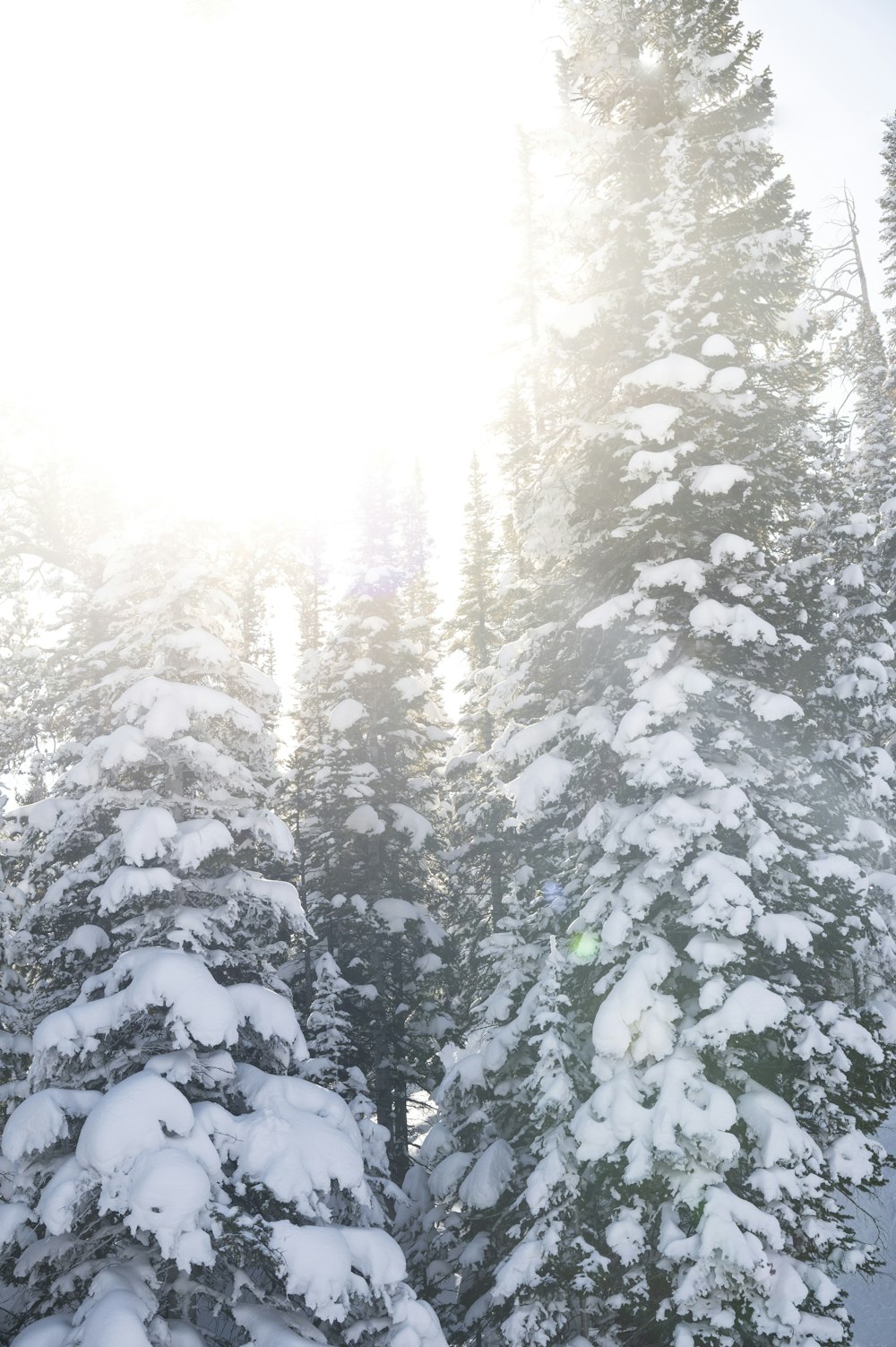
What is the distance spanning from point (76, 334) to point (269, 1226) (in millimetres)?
17793

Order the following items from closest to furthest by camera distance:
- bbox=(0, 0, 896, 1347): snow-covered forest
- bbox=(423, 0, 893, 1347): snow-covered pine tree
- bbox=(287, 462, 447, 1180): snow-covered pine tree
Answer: bbox=(0, 0, 896, 1347): snow-covered forest < bbox=(423, 0, 893, 1347): snow-covered pine tree < bbox=(287, 462, 447, 1180): snow-covered pine tree

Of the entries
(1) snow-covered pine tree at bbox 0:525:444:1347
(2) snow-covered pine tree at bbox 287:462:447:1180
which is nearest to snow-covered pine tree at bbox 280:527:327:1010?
(2) snow-covered pine tree at bbox 287:462:447:1180

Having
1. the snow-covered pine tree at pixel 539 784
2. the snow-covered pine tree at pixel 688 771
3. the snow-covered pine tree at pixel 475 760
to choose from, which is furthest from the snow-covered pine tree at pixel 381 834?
the snow-covered pine tree at pixel 688 771

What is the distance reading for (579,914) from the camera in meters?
12.1

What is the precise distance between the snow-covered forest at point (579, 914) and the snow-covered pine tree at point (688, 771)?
6 centimetres

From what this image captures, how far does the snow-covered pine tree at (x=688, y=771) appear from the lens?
9039 millimetres

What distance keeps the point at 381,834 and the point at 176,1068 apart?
14.1m

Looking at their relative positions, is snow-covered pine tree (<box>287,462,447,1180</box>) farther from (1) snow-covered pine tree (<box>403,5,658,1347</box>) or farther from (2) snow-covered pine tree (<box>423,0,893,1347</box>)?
(2) snow-covered pine tree (<box>423,0,893,1347</box>)

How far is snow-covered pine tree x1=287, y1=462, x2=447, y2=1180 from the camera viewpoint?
856 inches

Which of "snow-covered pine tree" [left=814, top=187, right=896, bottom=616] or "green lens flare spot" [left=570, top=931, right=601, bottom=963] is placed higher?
"snow-covered pine tree" [left=814, top=187, right=896, bottom=616]

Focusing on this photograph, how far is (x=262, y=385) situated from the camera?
23.5m

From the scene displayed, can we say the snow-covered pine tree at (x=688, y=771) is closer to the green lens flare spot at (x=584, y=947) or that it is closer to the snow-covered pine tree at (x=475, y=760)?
the green lens flare spot at (x=584, y=947)

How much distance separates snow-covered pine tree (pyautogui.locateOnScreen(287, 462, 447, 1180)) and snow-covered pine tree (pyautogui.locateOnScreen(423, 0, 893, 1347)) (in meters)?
8.19

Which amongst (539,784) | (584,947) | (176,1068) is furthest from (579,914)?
(176,1068)
